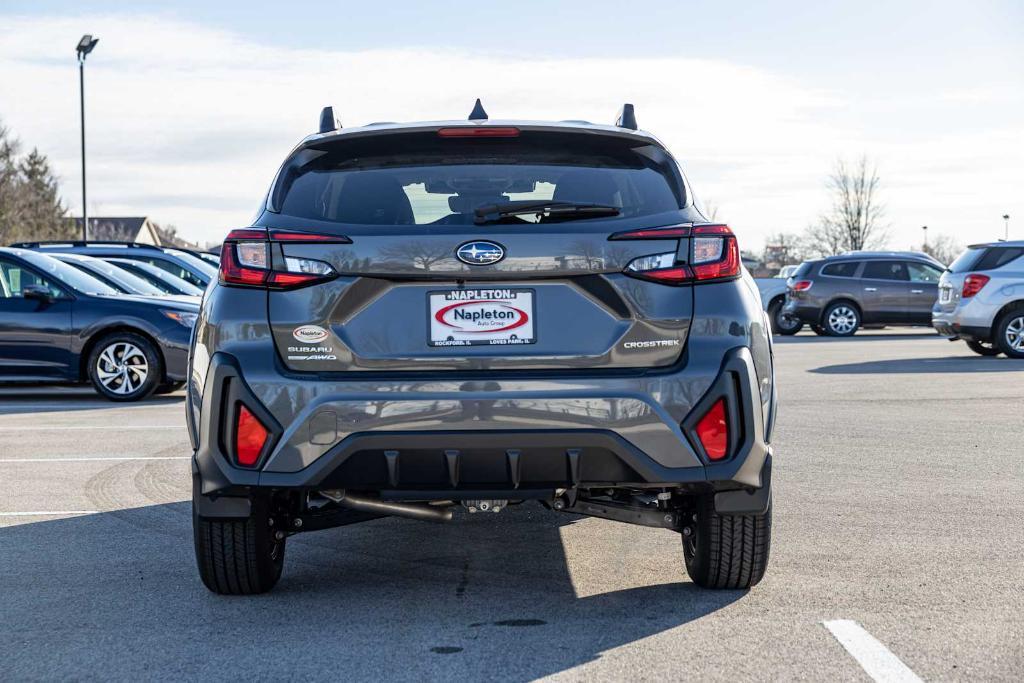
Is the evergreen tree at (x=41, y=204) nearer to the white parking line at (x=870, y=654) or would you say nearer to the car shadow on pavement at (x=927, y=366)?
the car shadow on pavement at (x=927, y=366)

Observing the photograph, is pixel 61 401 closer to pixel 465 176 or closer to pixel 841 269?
pixel 465 176

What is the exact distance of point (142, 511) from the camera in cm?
712

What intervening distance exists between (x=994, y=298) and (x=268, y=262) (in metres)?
16.3

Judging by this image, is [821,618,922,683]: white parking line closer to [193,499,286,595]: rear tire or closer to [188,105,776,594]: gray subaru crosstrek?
[188,105,776,594]: gray subaru crosstrek

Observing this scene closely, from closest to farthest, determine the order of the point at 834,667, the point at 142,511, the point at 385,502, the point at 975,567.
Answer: the point at 834,667
the point at 385,502
the point at 975,567
the point at 142,511

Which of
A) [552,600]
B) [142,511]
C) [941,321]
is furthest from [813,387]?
[552,600]

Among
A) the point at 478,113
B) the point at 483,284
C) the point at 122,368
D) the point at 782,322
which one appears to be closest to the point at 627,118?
the point at 478,113

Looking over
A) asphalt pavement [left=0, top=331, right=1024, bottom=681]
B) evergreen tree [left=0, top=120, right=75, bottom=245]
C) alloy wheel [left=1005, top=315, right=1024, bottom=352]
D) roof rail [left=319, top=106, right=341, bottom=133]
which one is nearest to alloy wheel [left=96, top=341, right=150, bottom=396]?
asphalt pavement [left=0, top=331, right=1024, bottom=681]

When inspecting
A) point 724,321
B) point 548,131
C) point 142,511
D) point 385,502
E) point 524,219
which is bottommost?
point 142,511

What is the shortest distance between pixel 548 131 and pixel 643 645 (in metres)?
1.84

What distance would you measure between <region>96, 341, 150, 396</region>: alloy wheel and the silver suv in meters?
11.5

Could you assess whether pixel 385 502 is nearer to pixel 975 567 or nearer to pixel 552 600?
pixel 552 600

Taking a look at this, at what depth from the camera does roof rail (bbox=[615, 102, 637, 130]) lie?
17.3 feet

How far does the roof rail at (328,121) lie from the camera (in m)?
5.29
